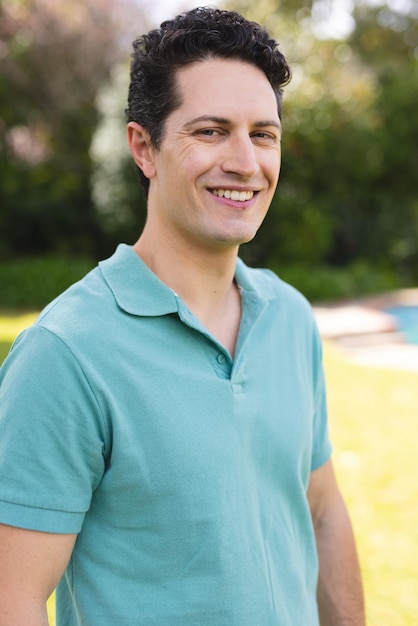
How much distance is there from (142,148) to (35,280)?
906 cm

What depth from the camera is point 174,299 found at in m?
1.41

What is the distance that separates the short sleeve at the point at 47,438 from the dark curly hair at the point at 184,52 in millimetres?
526

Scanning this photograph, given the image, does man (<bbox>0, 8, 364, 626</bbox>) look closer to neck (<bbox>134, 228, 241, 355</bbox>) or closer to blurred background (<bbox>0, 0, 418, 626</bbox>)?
neck (<bbox>134, 228, 241, 355</bbox>)

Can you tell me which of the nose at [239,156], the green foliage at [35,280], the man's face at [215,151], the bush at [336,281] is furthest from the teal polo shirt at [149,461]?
the bush at [336,281]

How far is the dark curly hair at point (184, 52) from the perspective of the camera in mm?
1438

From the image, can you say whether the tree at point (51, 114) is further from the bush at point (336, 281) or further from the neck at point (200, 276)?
the neck at point (200, 276)

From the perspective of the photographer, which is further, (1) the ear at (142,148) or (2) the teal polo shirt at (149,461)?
(1) the ear at (142,148)

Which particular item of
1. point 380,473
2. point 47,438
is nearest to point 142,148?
point 47,438

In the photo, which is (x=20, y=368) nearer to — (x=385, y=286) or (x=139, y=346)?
(x=139, y=346)

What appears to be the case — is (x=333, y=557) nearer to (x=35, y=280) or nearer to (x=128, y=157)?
(x=35, y=280)

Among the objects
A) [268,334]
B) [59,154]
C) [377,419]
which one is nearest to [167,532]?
[268,334]

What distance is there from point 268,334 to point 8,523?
668mm

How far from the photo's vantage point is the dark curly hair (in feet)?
4.72

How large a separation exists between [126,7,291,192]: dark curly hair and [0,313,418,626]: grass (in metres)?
1.98
